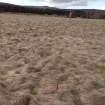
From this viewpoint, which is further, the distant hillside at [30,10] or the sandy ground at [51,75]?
the distant hillside at [30,10]

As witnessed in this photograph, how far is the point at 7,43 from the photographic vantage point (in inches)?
370

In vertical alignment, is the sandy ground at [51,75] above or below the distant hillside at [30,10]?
above

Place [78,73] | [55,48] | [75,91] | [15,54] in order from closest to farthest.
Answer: [75,91]
[78,73]
[15,54]
[55,48]

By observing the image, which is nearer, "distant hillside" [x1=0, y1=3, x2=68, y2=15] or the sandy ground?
the sandy ground

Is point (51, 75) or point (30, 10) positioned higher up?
point (51, 75)

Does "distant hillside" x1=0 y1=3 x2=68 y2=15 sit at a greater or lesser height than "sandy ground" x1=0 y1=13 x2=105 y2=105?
lesser

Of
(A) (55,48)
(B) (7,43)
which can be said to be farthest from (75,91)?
(B) (7,43)

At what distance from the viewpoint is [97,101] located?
4688 millimetres

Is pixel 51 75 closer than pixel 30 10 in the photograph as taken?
Yes

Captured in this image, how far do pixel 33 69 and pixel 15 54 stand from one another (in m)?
1.59

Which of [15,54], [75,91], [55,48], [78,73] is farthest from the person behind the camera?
[55,48]

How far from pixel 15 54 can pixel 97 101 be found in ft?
12.0

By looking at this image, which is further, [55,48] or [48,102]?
[55,48]

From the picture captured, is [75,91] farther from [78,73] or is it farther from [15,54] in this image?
[15,54]
